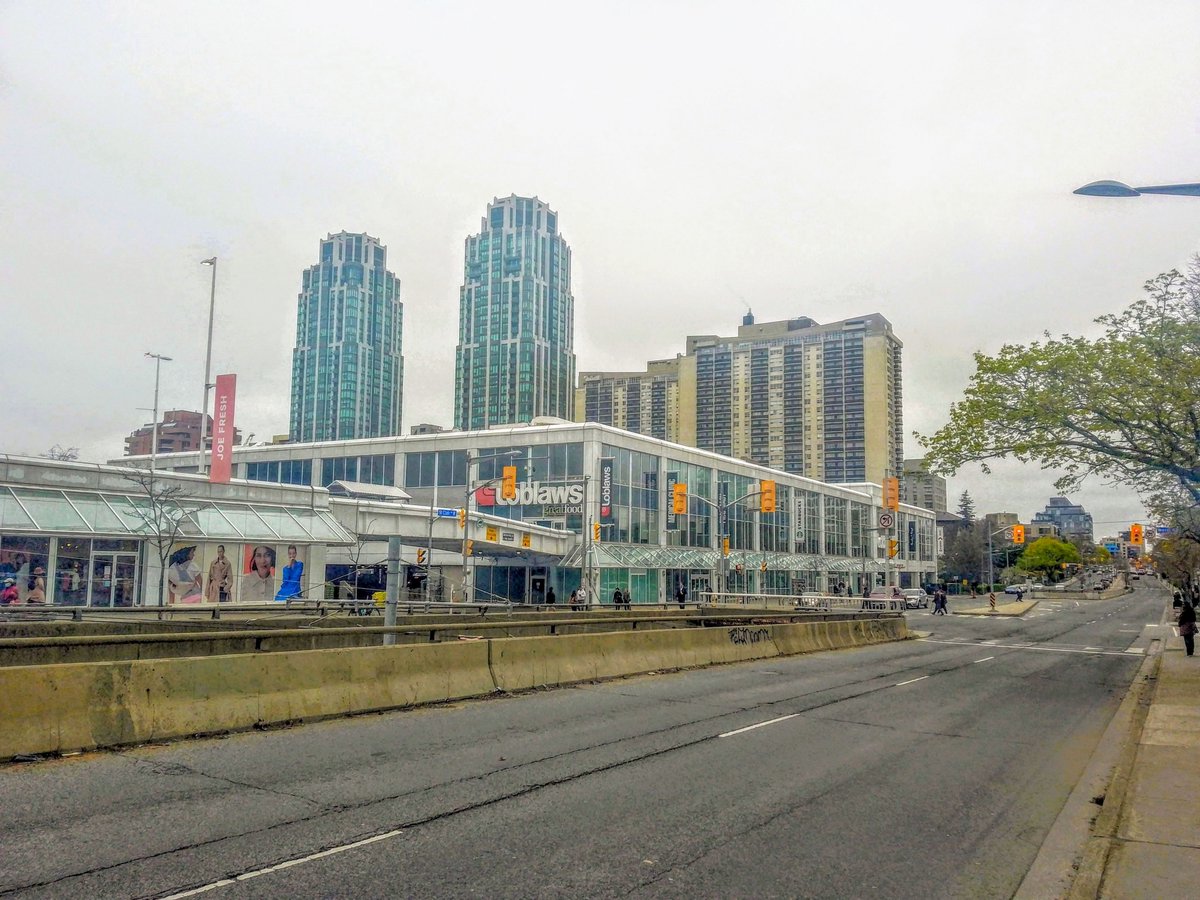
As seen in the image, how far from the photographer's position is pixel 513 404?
15525 cm

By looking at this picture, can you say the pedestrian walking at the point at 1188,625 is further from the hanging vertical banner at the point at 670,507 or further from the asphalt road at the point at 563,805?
the hanging vertical banner at the point at 670,507

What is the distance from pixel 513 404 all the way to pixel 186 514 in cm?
12033

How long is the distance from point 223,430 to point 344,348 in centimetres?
11473

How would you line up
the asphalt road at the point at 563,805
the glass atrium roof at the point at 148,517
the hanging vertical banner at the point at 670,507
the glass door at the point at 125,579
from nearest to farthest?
the asphalt road at the point at 563,805 < the glass atrium roof at the point at 148,517 < the glass door at the point at 125,579 < the hanging vertical banner at the point at 670,507

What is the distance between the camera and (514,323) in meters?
159

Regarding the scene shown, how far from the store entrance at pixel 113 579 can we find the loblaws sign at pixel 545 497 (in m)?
24.6

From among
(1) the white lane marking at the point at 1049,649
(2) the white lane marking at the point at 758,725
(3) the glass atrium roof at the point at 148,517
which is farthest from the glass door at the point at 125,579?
(1) the white lane marking at the point at 1049,649

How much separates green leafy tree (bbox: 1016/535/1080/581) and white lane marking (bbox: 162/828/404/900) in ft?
518

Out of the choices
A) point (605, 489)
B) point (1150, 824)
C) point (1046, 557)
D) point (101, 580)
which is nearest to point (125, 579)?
point (101, 580)

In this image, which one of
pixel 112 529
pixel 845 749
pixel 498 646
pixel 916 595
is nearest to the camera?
pixel 845 749

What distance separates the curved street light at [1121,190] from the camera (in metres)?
11.3

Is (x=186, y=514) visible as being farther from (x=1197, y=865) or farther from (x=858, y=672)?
(x=1197, y=865)

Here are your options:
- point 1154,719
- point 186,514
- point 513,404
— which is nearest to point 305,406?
point 513,404

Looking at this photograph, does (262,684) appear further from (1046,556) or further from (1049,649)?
(1046,556)
